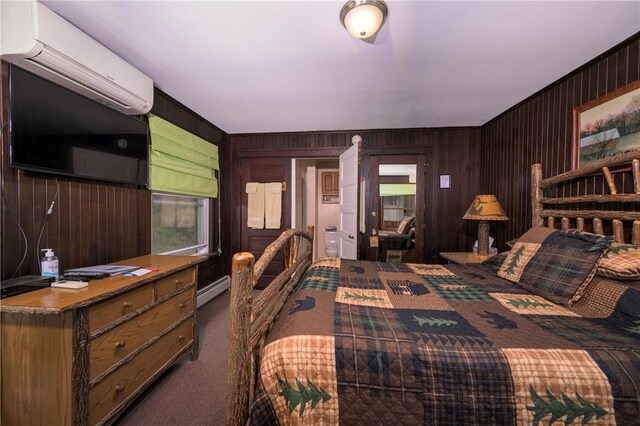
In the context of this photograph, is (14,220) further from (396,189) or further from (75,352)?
(396,189)

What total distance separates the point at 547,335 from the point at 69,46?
2677mm

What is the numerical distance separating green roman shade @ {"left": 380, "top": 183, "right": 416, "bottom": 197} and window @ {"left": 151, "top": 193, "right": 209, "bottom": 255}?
2390mm

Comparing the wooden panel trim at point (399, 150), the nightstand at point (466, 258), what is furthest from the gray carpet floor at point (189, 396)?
the wooden panel trim at point (399, 150)

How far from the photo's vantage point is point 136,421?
1.42m

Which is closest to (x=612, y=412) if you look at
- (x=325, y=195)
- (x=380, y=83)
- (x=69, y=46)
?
(x=380, y=83)

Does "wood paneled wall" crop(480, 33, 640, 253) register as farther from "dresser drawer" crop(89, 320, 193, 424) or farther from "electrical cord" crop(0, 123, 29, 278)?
"electrical cord" crop(0, 123, 29, 278)

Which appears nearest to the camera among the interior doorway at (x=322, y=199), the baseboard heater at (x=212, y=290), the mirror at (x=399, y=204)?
the baseboard heater at (x=212, y=290)

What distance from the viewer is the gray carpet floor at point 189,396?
1.44 m

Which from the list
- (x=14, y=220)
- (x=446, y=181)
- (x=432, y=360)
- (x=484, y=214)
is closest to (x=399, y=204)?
(x=446, y=181)

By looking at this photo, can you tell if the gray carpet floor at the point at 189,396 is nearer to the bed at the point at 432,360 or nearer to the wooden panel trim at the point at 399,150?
the bed at the point at 432,360

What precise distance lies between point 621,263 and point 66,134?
10.2 ft

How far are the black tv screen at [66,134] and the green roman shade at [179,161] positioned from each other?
208 millimetres

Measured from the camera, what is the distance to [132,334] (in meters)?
1.37

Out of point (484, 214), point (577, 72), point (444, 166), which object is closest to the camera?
point (577, 72)
